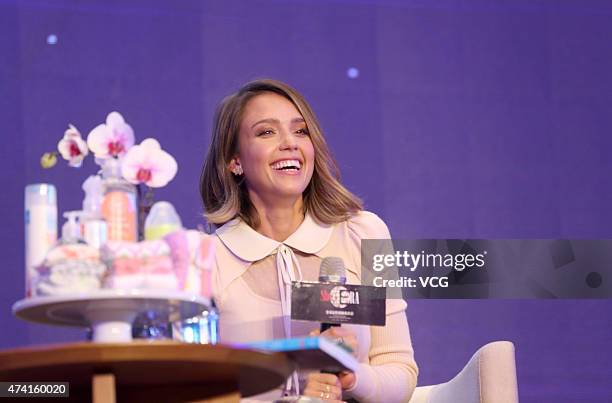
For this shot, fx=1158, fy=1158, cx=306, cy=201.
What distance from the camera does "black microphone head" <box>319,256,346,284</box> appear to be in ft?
7.64

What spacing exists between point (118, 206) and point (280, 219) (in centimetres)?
121

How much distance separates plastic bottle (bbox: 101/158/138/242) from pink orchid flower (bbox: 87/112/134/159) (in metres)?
0.03

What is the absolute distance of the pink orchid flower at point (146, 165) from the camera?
212cm

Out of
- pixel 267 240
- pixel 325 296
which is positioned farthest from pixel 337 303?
pixel 267 240

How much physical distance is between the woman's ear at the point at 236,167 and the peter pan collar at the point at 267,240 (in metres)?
0.19

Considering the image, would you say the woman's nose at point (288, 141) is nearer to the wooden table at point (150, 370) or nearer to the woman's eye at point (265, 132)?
the woman's eye at point (265, 132)

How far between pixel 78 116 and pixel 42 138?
0.51ft

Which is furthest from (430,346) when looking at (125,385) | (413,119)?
(125,385)

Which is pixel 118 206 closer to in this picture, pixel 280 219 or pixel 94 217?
pixel 94 217

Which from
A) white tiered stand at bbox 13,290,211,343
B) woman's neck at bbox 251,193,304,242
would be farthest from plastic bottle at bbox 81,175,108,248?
woman's neck at bbox 251,193,304,242

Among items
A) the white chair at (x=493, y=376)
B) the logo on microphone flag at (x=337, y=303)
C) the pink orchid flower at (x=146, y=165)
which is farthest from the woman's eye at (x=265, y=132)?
the pink orchid flower at (x=146, y=165)

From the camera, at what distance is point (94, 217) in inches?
81.5

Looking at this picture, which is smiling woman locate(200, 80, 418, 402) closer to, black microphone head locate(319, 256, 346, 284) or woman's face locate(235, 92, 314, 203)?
woman's face locate(235, 92, 314, 203)

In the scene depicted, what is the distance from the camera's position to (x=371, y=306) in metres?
2.32
